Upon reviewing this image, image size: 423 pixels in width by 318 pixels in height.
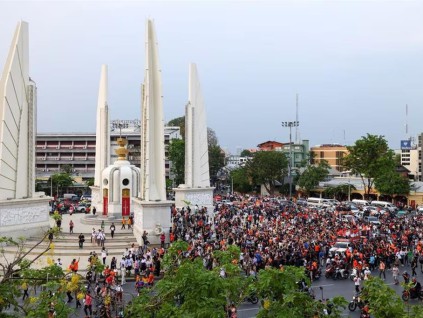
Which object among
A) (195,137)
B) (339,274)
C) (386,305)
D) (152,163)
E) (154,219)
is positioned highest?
(195,137)

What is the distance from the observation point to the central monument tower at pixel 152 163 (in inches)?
1061

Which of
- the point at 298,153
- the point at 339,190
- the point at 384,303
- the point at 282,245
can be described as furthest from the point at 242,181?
the point at 384,303

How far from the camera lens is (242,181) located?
72.3m

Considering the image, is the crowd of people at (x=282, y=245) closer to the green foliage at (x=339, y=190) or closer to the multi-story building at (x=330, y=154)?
the green foliage at (x=339, y=190)

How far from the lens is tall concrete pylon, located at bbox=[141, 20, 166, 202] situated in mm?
27677

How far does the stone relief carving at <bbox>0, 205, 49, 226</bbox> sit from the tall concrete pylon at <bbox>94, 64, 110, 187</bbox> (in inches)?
468

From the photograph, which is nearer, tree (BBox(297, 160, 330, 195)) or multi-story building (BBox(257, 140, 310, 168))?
tree (BBox(297, 160, 330, 195))

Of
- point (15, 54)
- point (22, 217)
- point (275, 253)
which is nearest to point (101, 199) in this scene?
point (22, 217)

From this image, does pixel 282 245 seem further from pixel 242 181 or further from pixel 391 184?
pixel 242 181

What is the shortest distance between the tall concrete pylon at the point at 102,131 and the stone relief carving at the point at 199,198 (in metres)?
7.34

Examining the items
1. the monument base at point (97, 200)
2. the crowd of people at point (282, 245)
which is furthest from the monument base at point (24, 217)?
the monument base at point (97, 200)

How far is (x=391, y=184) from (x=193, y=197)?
2545 cm

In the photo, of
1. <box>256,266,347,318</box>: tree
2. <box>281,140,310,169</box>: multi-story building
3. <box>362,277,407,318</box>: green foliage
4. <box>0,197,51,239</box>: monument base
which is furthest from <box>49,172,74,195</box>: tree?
<box>362,277,407,318</box>: green foliage

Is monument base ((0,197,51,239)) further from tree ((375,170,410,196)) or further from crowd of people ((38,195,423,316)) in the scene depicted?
tree ((375,170,410,196))
